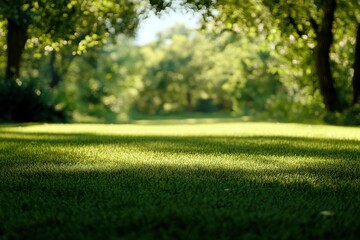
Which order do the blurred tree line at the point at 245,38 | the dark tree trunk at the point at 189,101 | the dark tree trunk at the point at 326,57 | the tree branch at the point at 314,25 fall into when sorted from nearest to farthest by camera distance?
the blurred tree line at the point at 245,38, the dark tree trunk at the point at 326,57, the tree branch at the point at 314,25, the dark tree trunk at the point at 189,101

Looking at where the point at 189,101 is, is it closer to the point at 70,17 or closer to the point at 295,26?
the point at 295,26

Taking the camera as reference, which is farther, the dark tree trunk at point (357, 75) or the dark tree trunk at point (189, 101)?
the dark tree trunk at point (189, 101)

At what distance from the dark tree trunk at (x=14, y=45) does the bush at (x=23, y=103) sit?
4.04 feet

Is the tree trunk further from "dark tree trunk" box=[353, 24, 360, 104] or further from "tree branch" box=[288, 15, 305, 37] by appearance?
"tree branch" box=[288, 15, 305, 37]

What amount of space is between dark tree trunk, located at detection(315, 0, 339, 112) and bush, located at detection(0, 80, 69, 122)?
11238 mm

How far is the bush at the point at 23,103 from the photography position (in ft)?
66.6

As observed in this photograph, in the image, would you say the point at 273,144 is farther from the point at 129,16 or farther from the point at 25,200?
the point at 129,16

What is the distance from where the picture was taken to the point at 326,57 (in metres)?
19.1

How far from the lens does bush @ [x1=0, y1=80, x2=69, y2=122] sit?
20312 millimetres

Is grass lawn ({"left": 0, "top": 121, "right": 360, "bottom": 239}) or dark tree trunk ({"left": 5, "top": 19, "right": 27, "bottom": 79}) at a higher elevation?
dark tree trunk ({"left": 5, "top": 19, "right": 27, "bottom": 79})

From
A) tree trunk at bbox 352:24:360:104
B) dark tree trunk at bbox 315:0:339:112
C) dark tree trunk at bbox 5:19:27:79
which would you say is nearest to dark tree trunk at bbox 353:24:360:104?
tree trunk at bbox 352:24:360:104

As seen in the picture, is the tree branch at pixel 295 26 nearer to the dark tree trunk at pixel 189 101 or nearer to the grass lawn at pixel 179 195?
the grass lawn at pixel 179 195

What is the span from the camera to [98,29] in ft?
57.0

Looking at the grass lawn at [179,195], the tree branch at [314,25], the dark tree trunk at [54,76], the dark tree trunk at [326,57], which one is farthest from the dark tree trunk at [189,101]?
the grass lawn at [179,195]
